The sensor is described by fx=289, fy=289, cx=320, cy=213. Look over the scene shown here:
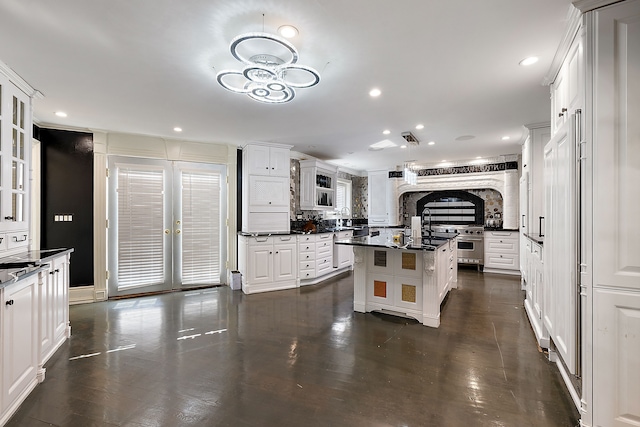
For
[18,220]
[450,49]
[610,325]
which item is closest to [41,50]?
[18,220]

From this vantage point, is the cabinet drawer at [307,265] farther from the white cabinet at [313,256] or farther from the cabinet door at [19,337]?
the cabinet door at [19,337]

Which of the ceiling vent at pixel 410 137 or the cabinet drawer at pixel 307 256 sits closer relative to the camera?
the ceiling vent at pixel 410 137

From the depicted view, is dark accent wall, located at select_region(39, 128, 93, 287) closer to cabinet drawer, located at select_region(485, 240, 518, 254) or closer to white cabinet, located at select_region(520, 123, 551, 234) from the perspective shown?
white cabinet, located at select_region(520, 123, 551, 234)

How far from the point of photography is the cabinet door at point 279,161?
5.32m

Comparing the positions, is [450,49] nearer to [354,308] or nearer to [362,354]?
[362,354]

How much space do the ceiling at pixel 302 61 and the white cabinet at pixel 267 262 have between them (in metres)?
1.87

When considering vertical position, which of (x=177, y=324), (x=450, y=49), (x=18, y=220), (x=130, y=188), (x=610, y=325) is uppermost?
(x=450, y=49)

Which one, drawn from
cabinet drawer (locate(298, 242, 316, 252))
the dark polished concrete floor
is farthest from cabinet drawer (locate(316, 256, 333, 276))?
the dark polished concrete floor

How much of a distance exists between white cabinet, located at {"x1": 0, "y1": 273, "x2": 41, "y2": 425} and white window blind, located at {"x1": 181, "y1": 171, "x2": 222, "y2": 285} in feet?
8.87

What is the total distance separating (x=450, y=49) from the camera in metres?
2.28

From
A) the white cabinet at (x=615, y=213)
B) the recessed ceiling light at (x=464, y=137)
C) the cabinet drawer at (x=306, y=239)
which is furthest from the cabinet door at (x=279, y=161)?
the white cabinet at (x=615, y=213)

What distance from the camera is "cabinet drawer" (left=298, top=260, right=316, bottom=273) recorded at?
5289 mm

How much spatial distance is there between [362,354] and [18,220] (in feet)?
11.8

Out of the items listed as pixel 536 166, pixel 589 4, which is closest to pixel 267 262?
pixel 536 166
